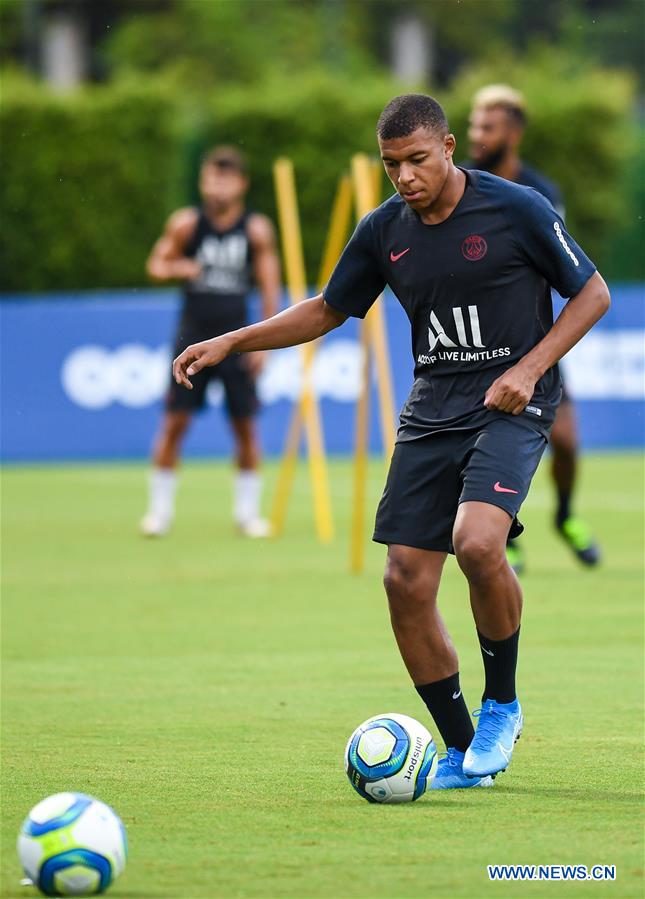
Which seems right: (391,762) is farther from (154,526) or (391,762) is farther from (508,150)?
(154,526)

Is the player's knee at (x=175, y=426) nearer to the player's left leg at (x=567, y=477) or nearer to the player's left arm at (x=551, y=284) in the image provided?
the player's left leg at (x=567, y=477)

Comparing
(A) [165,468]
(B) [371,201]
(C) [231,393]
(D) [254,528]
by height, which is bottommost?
(D) [254,528]

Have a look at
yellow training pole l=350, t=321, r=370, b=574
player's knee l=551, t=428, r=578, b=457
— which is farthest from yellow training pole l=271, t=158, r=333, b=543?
player's knee l=551, t=428, r=578, b=457

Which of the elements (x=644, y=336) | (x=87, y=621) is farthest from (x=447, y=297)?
(x=644, y=336)

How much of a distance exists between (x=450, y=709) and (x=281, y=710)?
142 centimetres

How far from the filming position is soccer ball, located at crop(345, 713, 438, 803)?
5.55 m

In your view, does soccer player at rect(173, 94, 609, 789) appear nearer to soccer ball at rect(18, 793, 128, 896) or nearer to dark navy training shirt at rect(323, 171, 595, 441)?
dark navy training shirt at rect(323, 171, 595, 441)

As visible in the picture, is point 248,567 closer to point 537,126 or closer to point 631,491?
point 631,491

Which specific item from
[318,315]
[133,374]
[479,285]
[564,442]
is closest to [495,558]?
[479,285]

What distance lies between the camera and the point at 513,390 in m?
5.75

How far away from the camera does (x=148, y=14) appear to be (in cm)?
5350

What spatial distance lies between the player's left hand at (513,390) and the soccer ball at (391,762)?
3.43 ft

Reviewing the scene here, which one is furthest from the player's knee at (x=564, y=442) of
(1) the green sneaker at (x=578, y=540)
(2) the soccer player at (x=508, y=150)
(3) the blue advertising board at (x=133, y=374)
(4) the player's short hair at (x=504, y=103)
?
(3) the blue advertising board at (x=133, y=374)

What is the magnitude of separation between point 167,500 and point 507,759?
8104 millimetres
